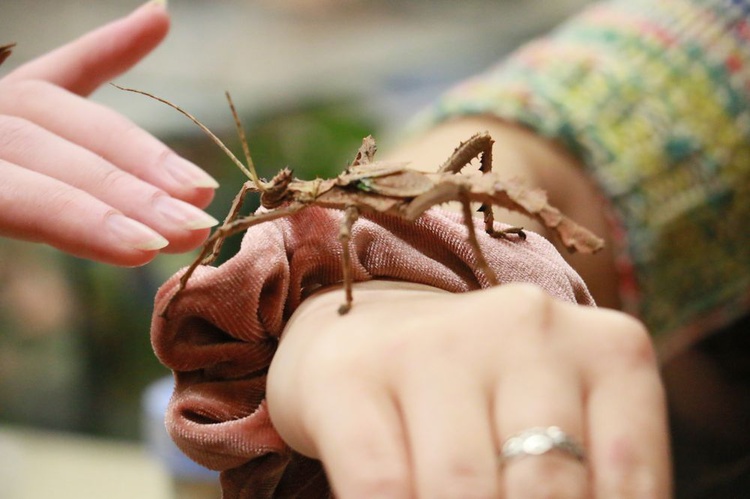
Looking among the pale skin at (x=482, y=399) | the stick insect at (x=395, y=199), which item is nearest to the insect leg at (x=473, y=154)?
the stick insect at (x=395, y=199)

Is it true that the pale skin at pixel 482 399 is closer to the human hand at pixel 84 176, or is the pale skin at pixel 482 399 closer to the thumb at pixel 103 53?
the human hand at pixel 84 176

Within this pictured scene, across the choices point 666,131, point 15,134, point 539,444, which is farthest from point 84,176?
point 666,131

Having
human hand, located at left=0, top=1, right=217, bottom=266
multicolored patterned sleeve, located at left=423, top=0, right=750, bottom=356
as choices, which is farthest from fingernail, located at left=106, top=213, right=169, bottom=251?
multicolored patterned sleeve, located at left=423, top=0, right=750, bottom=356

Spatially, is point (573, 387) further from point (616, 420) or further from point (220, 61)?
point (220, 61)

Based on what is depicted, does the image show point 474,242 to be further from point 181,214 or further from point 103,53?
point 103,53

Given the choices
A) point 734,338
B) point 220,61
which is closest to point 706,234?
point 734,338
